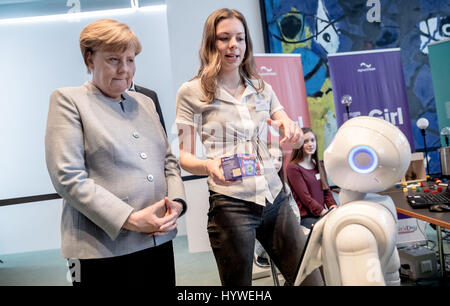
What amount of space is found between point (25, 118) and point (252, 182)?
14.1 feet

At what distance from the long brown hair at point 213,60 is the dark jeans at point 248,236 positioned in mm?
370

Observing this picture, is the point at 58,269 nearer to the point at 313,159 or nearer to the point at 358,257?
the point at 313,159

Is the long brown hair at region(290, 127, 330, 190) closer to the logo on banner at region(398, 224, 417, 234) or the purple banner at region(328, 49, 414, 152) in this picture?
the purple banner at region(328, 49, 414, 152)

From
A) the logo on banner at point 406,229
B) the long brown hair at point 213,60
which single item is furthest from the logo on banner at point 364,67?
the long brown hair at point 213,60

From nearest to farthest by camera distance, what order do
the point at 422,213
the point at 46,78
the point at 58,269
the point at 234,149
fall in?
the point at 234,149, the point at 422,213, the point at 58,269, the point at 46,78

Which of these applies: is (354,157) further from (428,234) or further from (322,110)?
(322,110)

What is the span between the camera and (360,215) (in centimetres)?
73

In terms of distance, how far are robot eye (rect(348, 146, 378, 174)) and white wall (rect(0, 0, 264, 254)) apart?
3376 mm

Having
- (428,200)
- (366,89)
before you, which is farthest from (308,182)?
(366,89)

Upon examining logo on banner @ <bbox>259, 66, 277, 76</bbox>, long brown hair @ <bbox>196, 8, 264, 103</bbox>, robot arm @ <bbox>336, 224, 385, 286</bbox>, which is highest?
logo on banner @ <bbox>259, 66, 277, 76</bbox>

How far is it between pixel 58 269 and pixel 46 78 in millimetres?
2308

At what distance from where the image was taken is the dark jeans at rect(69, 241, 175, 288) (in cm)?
98

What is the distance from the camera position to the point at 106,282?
0.99 m

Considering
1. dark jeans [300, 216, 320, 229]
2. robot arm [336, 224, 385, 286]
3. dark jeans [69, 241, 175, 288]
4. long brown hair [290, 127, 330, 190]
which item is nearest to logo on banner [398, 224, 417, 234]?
long brown hair [290, 127, 330, 190]
